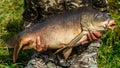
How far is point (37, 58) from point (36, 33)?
2.86 feet

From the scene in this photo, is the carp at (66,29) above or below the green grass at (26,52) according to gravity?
above

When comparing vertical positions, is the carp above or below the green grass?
above

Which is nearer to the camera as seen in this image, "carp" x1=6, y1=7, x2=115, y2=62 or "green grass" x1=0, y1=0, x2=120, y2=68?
"carp" x1=6, y1=7, x2=115, y2=62

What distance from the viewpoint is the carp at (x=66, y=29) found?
415 centimetres

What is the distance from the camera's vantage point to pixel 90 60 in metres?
4.91

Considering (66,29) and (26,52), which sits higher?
(66,29)

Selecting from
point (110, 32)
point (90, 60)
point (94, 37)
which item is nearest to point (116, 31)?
point (110, 32)

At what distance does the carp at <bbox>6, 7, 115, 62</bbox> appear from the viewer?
415 centimetres

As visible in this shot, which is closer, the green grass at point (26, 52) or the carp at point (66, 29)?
the carp at point (66, 29)

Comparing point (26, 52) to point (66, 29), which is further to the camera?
point (26, 52)

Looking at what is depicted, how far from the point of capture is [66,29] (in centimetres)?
418

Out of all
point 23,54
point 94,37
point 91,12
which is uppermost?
point 91,12

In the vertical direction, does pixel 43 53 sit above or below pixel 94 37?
below

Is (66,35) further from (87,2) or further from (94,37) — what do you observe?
(87,2)
